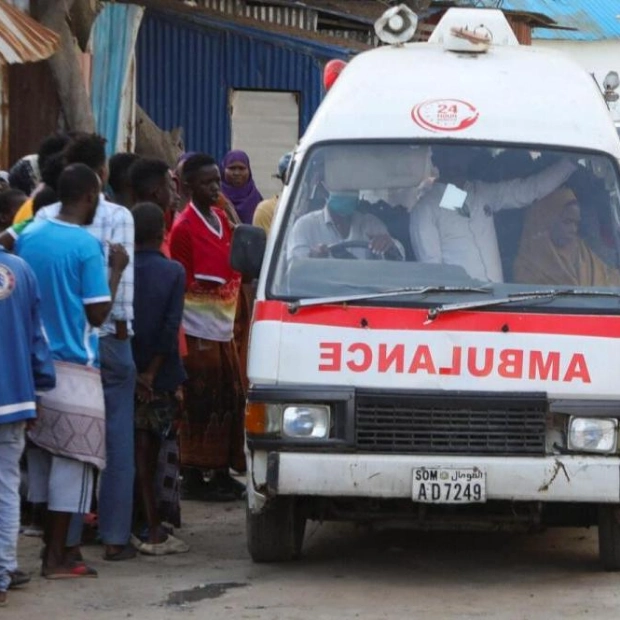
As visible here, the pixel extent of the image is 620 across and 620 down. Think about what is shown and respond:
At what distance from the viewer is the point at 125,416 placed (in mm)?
7820

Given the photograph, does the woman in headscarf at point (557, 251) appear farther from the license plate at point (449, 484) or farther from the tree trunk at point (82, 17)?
the tree trunk at point (82, 17)

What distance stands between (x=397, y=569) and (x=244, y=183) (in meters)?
4.45

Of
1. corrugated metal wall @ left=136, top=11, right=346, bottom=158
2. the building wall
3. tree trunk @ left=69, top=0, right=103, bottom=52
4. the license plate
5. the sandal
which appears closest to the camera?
the license plate

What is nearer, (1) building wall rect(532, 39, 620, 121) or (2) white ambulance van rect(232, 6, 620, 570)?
(2) white ambulance van rect(232, 6, 620, 570)

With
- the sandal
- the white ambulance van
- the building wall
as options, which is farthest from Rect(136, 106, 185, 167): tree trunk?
the building wall

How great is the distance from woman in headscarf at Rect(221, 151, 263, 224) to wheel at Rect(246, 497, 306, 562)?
4108mm

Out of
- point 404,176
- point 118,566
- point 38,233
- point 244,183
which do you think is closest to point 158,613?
point 118,566

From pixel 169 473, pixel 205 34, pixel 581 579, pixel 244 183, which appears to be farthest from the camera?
pixel 205 34

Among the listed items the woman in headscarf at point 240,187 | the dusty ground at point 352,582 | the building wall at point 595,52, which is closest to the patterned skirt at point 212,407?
→ the dusty ground at point 352,582

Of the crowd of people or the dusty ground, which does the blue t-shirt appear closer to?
the crowd of people

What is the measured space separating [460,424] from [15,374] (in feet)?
5.98

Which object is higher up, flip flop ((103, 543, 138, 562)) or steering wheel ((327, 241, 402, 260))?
steering wheel ((327, 241, 402, 260))

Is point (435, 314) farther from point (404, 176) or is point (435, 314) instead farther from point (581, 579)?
point (581, 579)

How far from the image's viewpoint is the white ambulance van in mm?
7117
